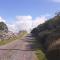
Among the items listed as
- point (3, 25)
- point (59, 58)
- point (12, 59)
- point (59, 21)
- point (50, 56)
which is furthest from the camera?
point (3, 25)

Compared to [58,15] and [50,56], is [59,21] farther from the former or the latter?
[50,56]

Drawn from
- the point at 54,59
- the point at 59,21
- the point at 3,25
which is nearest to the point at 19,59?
the point at 54,59

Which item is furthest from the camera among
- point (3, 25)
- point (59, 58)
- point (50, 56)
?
point (3, 25)

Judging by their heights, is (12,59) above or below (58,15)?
below

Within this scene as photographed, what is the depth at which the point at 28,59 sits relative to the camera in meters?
24.2

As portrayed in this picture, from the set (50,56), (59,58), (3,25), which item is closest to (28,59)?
(50,56)

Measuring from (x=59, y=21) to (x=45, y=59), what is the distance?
4203 cm

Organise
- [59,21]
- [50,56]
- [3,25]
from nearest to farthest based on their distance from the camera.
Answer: [50,56]
[59,21]
[3,25]

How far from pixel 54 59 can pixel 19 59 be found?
4.13m

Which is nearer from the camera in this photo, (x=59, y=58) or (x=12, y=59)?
(x=59, y=58)

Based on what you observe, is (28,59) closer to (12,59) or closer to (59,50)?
(12,59)

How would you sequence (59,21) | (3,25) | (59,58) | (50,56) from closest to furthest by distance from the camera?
(59,58) < (50,56) < (59,21) < (3,25)

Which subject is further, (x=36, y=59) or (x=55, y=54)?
(x=36, y=59)

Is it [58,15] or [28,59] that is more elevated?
[58,15]
